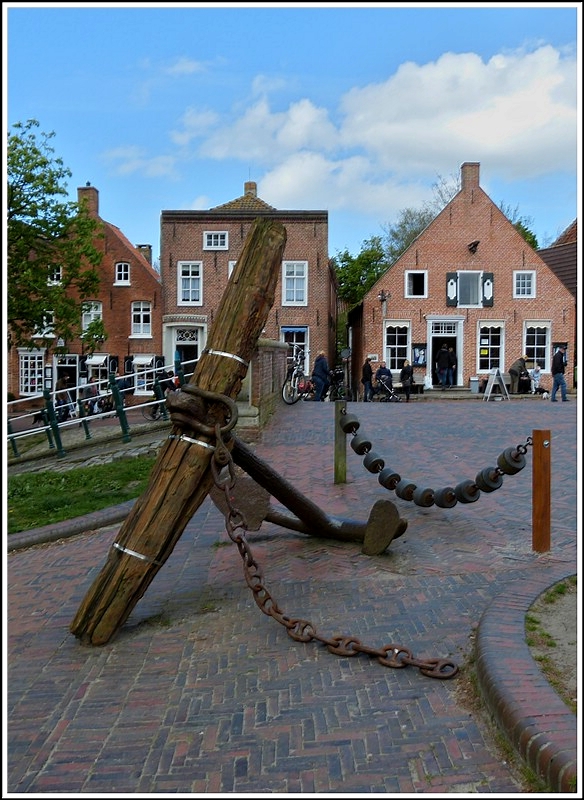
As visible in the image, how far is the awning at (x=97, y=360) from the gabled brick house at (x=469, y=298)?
11711mm

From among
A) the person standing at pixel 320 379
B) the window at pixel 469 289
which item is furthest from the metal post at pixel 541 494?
the window at pixel 469 289

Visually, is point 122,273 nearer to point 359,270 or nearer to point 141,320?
point 141,320

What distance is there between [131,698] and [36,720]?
46 centimetres

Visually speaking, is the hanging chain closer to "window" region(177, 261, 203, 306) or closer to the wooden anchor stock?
the wooden anchor stock

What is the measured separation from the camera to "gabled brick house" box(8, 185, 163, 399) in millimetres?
35125

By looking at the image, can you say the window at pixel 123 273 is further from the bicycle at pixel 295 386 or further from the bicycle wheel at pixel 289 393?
the bicycle wheel at pixel 289 393

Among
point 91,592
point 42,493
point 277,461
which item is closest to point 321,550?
point 91,592

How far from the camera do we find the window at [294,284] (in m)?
34.4

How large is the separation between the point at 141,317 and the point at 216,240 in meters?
4.84

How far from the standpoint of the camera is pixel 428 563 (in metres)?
5.78

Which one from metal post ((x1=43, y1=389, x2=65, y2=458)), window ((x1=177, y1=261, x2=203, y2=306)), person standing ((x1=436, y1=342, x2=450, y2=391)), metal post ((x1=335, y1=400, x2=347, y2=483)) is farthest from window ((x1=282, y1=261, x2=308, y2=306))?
metal post ((x1=335, y1=400, x2=347, y2=483))

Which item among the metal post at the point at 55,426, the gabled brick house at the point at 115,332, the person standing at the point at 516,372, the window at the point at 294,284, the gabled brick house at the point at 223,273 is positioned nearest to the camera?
the metal post at the point at 55,426

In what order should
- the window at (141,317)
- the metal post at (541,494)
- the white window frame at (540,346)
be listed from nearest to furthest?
the metal post at (541,494), the white window frame at (540,346), the window at (141,317)

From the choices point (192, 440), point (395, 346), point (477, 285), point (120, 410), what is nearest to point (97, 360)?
point (395, 346)
